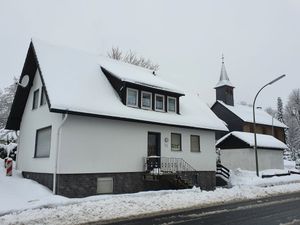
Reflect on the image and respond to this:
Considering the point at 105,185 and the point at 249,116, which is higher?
the point at 249,116

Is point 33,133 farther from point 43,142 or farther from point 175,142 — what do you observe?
point 175,142

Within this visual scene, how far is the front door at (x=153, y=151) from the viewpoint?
719 inches

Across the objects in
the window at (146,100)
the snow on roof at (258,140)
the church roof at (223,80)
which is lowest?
the snow on roof at (258,140)

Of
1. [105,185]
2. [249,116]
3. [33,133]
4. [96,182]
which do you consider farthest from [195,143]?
[249,116]

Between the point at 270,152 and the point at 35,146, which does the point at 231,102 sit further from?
the point at 35,146

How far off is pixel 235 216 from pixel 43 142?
11.3 m

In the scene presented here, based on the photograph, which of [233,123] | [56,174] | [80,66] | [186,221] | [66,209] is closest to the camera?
[186,221]

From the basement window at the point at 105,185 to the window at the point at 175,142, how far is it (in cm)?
504

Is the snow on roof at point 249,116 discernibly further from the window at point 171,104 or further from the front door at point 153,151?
the front door at point 153,151

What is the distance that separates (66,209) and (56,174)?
3840 millimetres

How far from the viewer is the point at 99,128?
16672 mm

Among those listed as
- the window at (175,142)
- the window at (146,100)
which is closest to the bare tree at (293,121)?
the window at (175,142)

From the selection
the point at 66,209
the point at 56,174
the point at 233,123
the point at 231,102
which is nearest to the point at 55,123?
the point at 56,174

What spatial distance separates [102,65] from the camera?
20.5m
